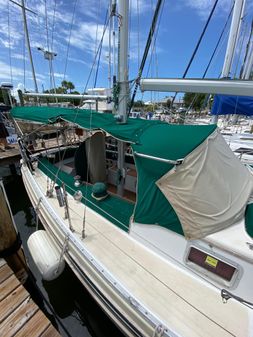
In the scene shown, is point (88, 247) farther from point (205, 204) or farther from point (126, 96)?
point (126, 96)

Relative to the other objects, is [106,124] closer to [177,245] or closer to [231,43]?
[177,245]

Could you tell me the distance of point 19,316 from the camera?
2330mm

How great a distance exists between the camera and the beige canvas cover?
2.07 m

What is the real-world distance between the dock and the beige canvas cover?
6.82 feet

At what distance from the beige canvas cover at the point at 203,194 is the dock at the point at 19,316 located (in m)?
2.08

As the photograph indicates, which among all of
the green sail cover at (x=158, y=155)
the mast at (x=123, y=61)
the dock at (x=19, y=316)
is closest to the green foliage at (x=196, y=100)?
the green sail cover at (x=158, y=155)

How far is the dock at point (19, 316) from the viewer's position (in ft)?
7.19

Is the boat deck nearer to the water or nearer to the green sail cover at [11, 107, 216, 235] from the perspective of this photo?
the green sail cover at [11, 107, 216, 235]

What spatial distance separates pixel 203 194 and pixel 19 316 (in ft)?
9.03

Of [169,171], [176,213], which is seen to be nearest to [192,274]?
[176,213]

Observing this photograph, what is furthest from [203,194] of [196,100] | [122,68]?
[196,100]

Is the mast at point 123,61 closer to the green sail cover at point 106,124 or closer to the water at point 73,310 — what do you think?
the green sail cover at point 106,124

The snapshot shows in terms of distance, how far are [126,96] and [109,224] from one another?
2413 mm

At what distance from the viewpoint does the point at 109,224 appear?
3.21m
